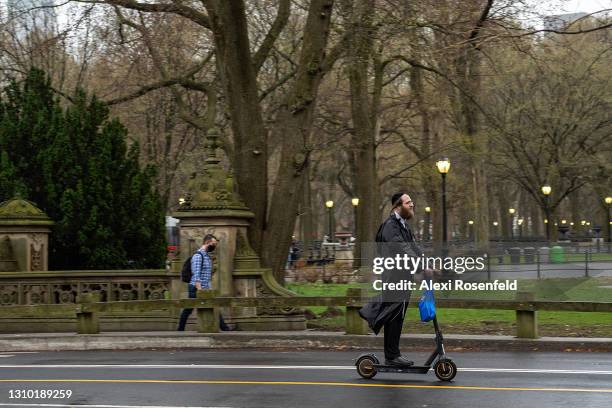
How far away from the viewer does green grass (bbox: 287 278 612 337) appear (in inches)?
720

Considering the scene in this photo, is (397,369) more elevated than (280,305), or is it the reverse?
(280,305)

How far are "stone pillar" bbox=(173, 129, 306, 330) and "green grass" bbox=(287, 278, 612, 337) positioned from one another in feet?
3.71

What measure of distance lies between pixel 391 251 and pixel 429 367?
4.64ft

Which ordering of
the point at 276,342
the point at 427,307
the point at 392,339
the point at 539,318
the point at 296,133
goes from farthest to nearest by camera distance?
the point at 539,318
the point at 296,133
the point at 276,342
the point at 392,339
the point at 427,307

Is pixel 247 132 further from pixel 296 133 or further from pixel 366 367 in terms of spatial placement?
pixel 366 367

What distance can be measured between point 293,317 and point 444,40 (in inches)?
300

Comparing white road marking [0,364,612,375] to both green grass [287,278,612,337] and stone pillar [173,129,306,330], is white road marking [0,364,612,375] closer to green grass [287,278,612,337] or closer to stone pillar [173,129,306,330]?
green grass [287,278,612,337]

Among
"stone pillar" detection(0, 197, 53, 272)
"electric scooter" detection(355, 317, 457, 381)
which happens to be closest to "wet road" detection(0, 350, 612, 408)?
"electric scooter" detection(355, 317, 457, 381)

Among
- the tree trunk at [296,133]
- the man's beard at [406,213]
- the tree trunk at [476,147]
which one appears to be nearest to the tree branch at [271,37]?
the tree trunk at [296,133]

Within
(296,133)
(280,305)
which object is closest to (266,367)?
(280,305)

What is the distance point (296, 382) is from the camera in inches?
453

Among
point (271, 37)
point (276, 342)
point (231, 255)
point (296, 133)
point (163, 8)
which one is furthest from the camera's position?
point (271, 37)

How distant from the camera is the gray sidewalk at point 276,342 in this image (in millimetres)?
15156

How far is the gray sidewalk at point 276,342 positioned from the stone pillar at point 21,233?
9.21 feet
